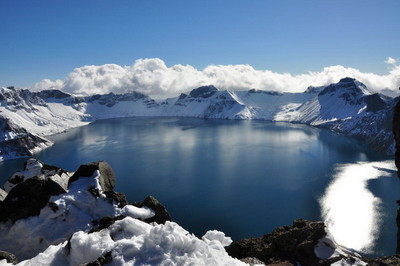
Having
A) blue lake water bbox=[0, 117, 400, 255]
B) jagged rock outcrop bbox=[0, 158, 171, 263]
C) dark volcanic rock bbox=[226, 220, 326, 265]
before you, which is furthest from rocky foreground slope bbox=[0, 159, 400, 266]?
blue lake water bbox=[0, 117, 400, 255]

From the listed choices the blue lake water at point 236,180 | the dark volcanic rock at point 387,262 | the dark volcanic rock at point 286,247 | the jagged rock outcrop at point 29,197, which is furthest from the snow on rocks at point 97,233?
the blue lake water at point 236,180

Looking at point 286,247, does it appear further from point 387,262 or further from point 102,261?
point 102,261

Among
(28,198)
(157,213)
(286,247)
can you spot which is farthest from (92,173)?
(286,247)

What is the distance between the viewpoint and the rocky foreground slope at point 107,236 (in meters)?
19.1

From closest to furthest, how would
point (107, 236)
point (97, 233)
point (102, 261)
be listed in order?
point (102, 261)
point (107, 236)
point (97, 233)

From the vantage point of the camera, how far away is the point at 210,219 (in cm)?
7200

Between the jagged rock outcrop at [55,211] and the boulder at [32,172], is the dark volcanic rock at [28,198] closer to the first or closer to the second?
the jagged rock outcrop at [55,211]

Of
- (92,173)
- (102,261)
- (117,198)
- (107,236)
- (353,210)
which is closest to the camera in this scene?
(102,261)

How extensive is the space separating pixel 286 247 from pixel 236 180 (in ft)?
259

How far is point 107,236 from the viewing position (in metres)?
22.5

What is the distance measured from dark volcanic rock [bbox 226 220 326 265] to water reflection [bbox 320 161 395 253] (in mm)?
38280

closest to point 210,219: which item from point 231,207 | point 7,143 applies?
point 231,207

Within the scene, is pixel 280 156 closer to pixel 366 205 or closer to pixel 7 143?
pixel 366 205

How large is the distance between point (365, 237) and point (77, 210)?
59.7 meters
